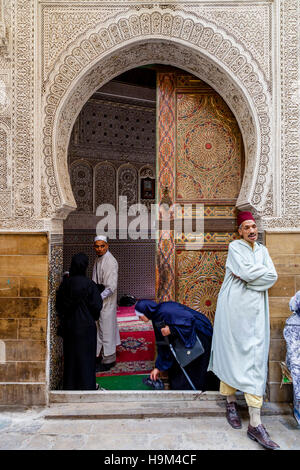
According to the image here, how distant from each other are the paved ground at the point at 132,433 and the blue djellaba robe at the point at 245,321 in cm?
34

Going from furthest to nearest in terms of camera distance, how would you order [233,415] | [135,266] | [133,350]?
[135,266]
[133,350]
[233,415]

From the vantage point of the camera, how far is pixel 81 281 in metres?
2.79

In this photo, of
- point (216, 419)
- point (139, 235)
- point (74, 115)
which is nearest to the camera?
point (216, 419)

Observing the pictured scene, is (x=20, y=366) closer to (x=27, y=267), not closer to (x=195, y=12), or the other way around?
(x=27, y=267)

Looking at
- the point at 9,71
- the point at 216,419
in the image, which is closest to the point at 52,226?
the point at 9,71

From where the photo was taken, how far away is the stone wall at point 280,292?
2670 mm

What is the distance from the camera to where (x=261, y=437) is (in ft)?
7.08

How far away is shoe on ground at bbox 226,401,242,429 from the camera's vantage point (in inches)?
93.5

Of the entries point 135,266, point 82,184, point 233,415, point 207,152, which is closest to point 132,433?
point 233,415

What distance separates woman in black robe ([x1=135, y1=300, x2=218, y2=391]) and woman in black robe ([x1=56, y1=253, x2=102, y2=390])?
0.44 metres

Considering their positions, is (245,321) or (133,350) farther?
(133,350)

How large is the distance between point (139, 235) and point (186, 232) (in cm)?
349

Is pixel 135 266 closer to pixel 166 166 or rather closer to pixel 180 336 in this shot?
pixel 166 166

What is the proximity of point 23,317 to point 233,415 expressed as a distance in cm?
175
